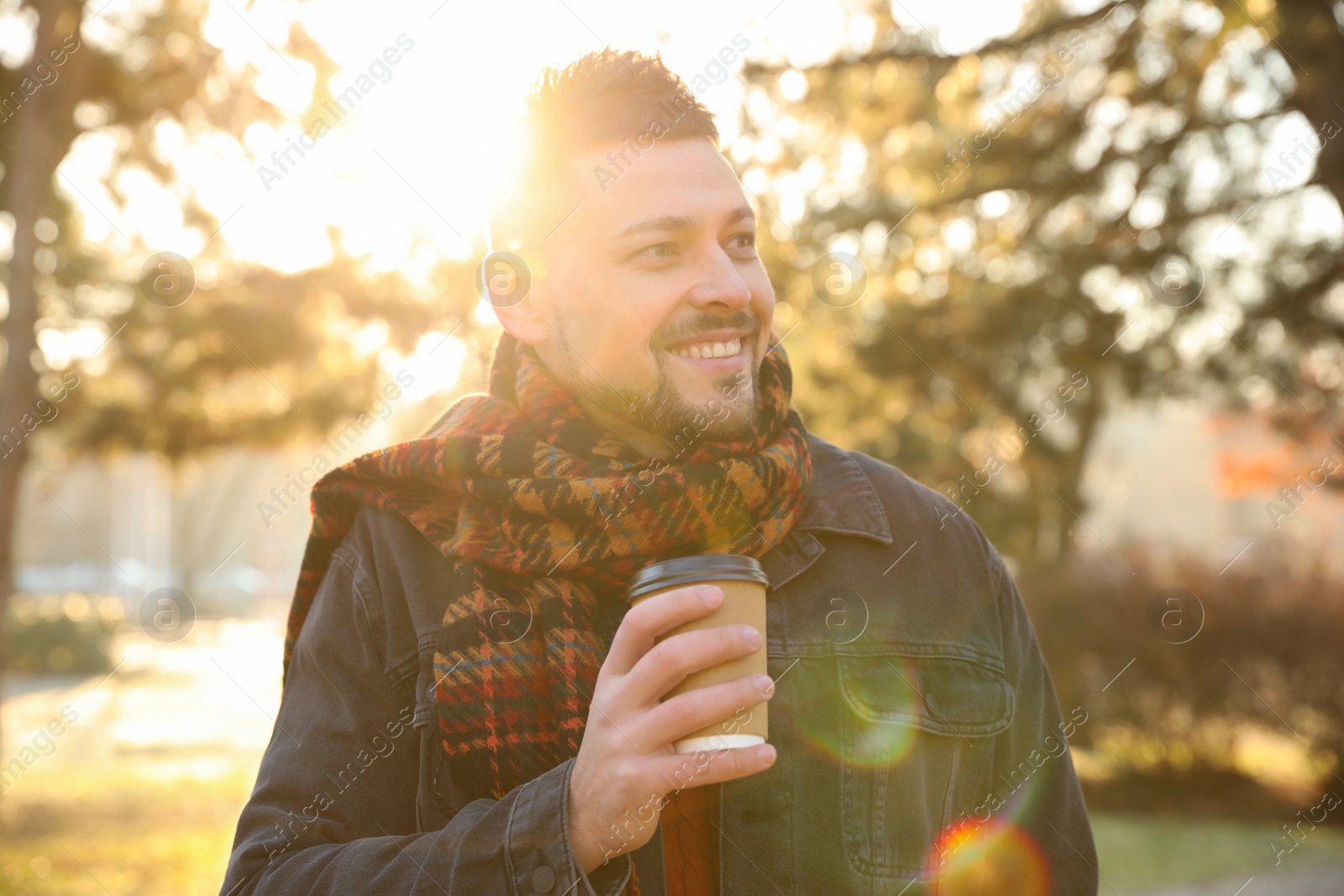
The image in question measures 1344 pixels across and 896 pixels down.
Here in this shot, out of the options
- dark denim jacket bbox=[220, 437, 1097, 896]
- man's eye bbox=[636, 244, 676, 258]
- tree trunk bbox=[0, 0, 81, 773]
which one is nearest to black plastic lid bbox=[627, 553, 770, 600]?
dark denim jacket bbox=[220, 437, 1097, 896]

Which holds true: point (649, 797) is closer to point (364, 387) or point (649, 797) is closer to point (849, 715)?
point (849, 715)

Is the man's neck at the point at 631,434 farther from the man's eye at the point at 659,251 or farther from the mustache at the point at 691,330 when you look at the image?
the man's eye at the point at 659,251

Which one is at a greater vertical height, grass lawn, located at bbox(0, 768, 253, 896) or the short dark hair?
the short dark hair

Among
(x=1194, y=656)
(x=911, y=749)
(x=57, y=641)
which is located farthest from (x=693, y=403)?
(x=57, y=641)

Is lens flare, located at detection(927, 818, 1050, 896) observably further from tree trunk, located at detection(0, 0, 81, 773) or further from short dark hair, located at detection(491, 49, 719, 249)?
tree trunk, located at detection(0, 0, 81, 773)

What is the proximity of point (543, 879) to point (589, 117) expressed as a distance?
1.60 metres

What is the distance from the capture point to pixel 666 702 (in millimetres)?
1474

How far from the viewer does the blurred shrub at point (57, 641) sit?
22.3 meters

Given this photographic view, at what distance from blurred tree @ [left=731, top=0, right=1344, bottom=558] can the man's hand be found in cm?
518

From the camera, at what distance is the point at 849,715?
2148 mm

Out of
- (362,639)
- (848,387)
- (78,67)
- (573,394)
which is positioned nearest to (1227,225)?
(848,387)

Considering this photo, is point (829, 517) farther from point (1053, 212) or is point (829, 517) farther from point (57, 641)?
point (57, 641)

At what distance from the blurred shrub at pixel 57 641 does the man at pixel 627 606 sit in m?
23.7

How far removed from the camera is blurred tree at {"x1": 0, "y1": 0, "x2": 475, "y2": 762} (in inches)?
305
